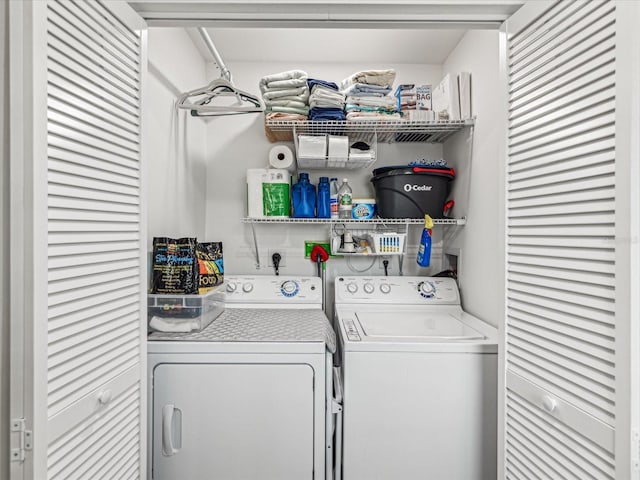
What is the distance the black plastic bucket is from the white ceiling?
0.83 meters

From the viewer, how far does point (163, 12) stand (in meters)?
1.25

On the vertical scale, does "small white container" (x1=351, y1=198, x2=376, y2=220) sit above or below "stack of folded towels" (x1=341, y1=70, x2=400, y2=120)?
below

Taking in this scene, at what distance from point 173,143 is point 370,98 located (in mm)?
1166

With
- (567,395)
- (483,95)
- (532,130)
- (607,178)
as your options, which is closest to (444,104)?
(483,95)

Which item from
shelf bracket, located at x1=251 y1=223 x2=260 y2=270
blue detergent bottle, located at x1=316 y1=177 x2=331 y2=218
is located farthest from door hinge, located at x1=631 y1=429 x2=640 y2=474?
shelf bracket, located at x1=251 y1=223 x2=260 y2=270

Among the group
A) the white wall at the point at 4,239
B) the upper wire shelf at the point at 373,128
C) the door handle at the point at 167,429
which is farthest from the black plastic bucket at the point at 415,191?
the white wall at the point at 4,239

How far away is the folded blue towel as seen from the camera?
7.00ft

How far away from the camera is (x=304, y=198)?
7.80 feet

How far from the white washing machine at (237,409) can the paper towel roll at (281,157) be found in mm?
1249

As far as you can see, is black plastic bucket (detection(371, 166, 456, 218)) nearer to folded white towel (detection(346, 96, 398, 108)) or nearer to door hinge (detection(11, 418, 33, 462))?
folded white towel (detection(346, 96, 398, 108))

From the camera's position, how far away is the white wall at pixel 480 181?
1881mm

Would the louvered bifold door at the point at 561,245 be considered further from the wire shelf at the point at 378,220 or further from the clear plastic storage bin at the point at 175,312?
the clear plastic storage bin at the point at 175,312

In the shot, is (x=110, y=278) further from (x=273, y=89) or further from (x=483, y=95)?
(x=483, y=95)

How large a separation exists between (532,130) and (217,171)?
2.07 metres
